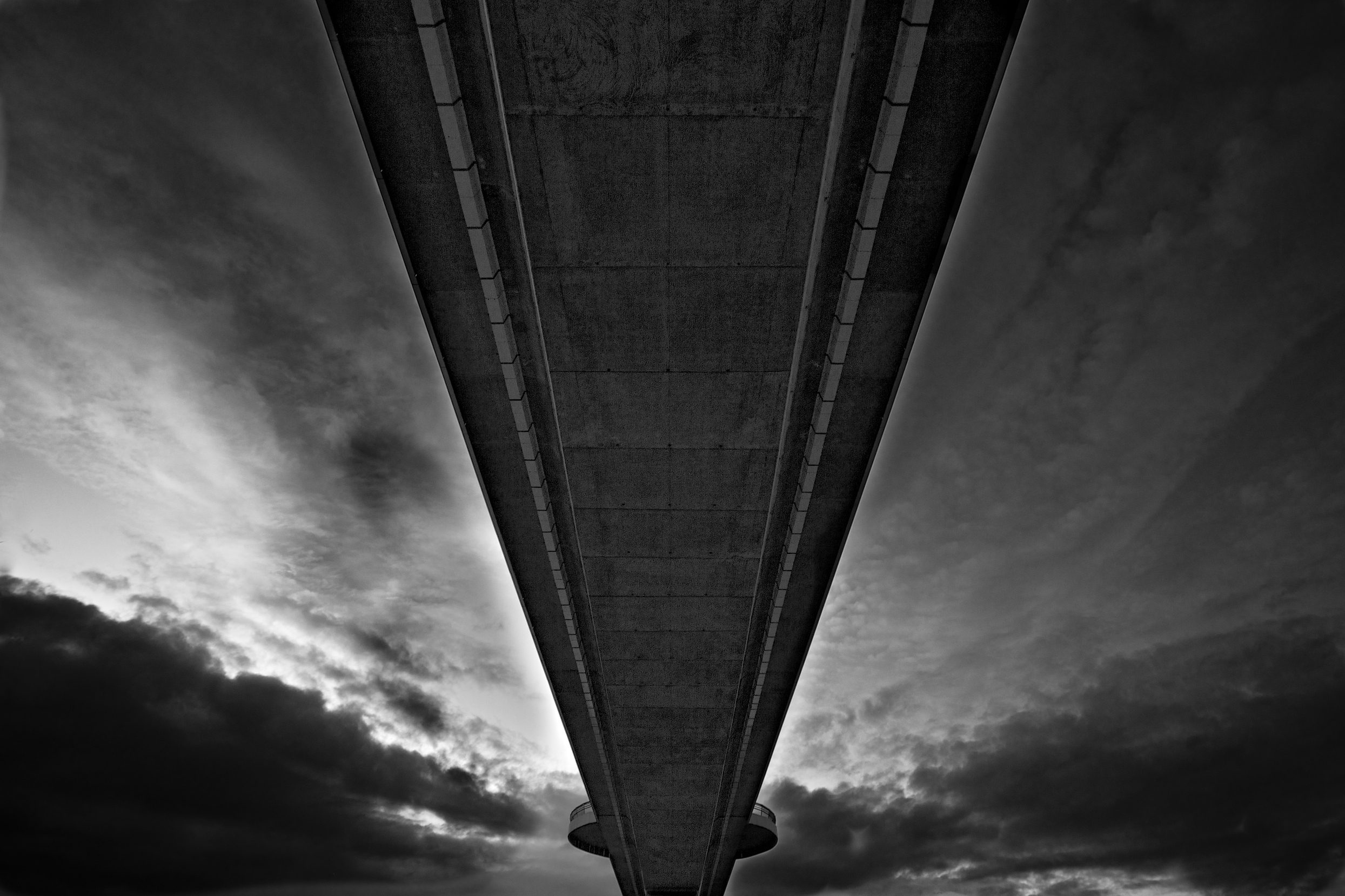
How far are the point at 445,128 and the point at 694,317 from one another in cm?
394

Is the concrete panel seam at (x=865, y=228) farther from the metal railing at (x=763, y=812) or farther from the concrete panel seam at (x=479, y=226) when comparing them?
the metal railing at (x=763, y=812)

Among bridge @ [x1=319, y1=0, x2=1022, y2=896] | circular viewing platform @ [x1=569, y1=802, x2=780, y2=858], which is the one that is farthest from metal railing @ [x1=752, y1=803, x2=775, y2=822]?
bridge @ [x1=319, y1=0, x2=1022, y2=896]

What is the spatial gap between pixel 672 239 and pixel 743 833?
3752cm

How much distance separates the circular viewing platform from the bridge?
88.3 ft

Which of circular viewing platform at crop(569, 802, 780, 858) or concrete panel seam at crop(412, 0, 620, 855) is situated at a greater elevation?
concrete panel seam at crop(412, 0, 620, 855)

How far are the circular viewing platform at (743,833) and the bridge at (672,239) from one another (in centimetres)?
2693

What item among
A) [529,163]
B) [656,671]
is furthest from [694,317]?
[656,671]

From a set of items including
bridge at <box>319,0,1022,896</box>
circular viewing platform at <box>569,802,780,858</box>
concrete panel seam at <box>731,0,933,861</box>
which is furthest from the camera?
circular viewing platform at <box>569,802,780,858</box>

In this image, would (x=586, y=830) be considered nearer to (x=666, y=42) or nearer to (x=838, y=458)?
(x=838, y=458)

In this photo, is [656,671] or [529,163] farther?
[656,671]

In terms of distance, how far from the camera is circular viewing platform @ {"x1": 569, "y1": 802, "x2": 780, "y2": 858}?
3850cm

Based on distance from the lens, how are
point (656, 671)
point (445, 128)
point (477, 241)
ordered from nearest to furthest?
1. point (445, 128)
2. point (477, 241)
3. point (656, 671)

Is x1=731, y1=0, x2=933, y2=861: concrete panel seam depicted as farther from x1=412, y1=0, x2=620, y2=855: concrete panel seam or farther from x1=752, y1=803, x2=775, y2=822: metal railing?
x1=752, y1=803, x2=775, y2=822: metal railing

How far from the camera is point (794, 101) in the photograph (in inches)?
304
